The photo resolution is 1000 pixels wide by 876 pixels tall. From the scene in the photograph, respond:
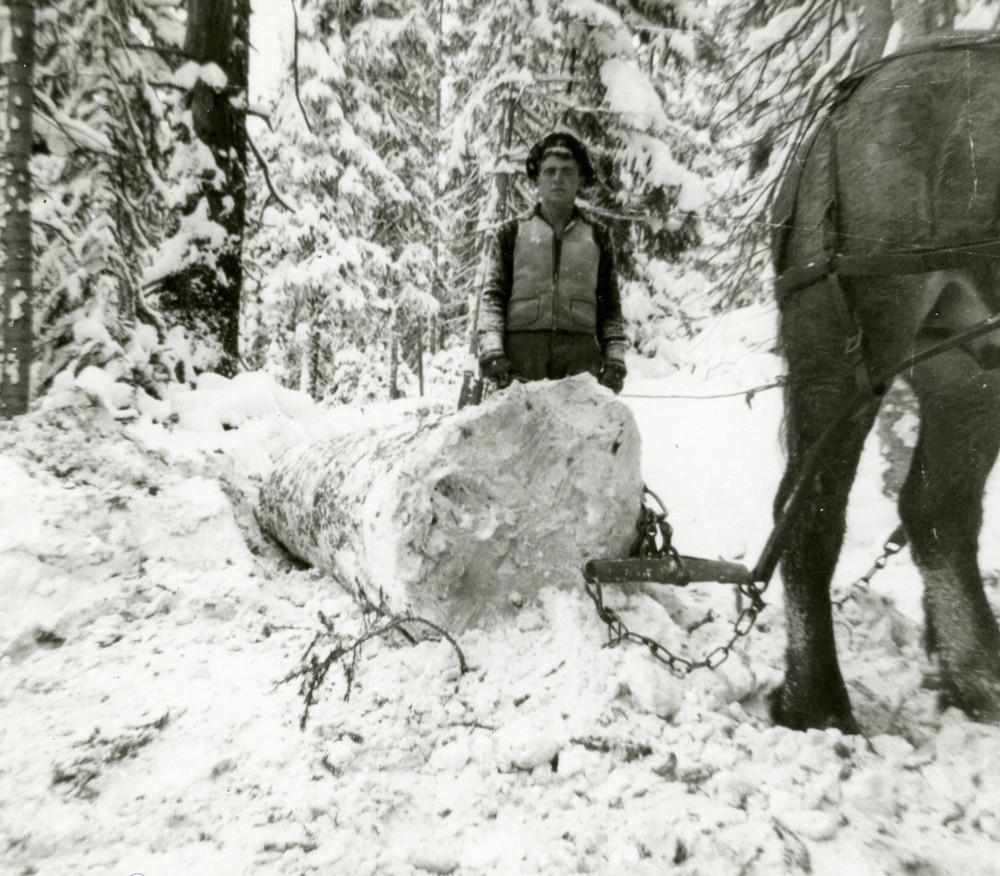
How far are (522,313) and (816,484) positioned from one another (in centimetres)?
182

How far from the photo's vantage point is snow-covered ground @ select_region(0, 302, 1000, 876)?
143 centimetres

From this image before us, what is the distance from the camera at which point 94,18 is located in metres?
4.12

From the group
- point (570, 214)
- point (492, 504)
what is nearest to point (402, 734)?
point (492, 504)

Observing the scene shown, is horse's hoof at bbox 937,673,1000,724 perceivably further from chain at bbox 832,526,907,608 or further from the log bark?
the log bark

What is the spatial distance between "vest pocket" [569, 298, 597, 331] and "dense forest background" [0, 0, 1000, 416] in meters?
0.65

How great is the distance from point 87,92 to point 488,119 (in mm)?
5959

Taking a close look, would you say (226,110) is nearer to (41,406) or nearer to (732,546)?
(41,406)

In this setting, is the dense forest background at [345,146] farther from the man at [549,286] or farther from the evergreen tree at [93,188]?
the man at [549,286]

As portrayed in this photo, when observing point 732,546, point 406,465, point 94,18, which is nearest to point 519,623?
point 406,465

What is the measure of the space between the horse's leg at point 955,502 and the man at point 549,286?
1.52 metres

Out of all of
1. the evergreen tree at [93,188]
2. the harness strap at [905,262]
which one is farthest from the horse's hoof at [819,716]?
the evergreen tree at [93,188]

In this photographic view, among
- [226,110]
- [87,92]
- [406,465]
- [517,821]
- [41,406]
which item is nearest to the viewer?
[517,821]

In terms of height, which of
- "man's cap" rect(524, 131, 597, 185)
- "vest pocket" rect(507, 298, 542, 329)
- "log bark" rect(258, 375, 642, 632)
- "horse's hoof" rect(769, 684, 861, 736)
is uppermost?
"man's cap" rect(524, 131, 597, 185)

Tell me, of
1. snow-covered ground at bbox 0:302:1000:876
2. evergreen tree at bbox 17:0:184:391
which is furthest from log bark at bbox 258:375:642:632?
evergreen tree at bbox 17:0:184:391
